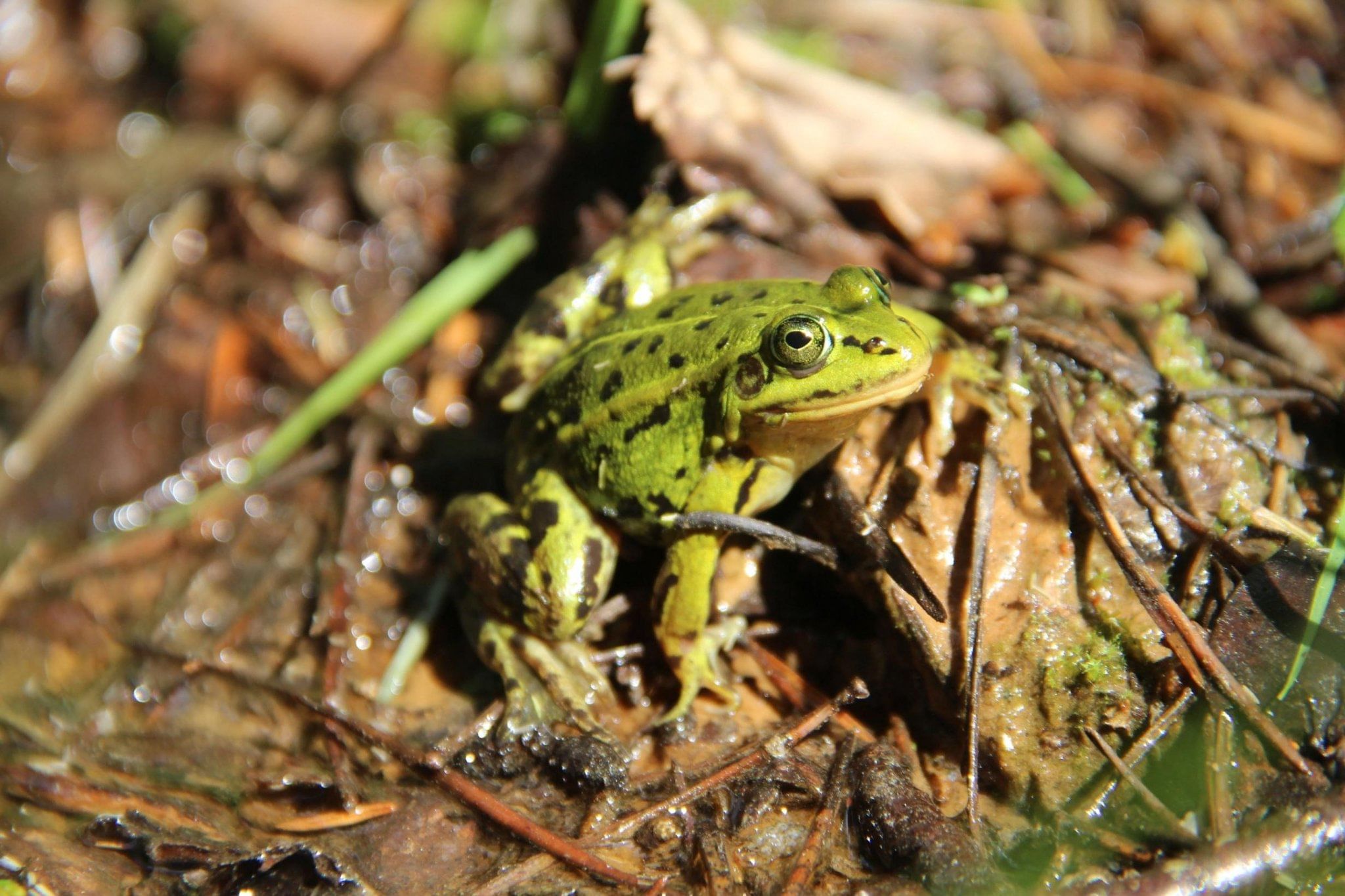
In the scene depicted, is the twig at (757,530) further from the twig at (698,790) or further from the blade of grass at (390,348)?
the blade of grass at (390,348)

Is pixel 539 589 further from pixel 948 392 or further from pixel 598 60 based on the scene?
pixel 598 60

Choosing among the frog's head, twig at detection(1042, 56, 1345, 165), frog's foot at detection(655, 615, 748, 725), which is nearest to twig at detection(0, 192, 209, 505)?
frog's foot at detection(655, 615, 748, 725)

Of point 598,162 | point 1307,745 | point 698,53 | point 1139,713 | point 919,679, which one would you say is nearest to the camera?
point 1307,745

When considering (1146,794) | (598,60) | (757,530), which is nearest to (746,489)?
(757,530)

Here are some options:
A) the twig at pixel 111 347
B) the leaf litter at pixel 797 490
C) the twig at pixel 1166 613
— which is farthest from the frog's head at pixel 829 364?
the twig at pixel 111 347

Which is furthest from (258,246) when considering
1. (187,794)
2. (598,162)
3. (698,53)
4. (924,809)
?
(924,809)

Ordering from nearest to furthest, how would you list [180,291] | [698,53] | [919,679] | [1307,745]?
1. [1307,745]
2. [919,679]
3. [698,53]
4. [180,291]

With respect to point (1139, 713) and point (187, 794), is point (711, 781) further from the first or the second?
point (187, 794)
